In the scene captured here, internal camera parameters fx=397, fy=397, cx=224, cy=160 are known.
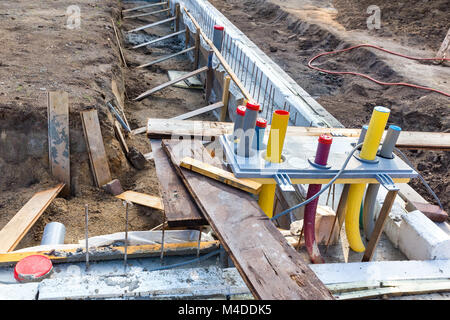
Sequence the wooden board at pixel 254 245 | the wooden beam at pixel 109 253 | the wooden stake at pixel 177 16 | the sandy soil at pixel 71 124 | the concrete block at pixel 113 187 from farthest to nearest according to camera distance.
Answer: the wooden stake at pixel 177 16
the concrete block at pixel 113 187
the sandy soil at pixel 71 124
the wooden beam at pixel 109 253
the wooden board at pixel 254 245

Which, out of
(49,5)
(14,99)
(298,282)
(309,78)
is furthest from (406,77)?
(49,5)

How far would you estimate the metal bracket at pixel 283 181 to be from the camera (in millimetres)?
2186

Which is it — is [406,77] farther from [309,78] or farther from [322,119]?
[322,119]

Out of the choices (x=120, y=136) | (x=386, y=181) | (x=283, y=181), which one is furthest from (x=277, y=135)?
(x=120, y=136)

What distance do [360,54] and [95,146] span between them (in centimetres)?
821

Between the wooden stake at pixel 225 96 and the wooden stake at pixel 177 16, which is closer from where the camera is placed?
the wooden stake at pixel 225 96

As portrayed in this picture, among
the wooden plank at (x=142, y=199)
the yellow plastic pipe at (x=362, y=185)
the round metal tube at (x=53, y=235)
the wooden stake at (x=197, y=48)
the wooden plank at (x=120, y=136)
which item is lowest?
the wooden plank at (x=142, y=199)

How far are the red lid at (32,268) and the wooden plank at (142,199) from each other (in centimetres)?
239

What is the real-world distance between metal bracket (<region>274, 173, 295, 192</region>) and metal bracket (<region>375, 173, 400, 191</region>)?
579 mm

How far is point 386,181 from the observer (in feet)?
7.82

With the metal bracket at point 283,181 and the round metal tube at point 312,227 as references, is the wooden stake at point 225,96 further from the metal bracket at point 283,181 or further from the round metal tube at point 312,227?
the metal bracket at point 283,181

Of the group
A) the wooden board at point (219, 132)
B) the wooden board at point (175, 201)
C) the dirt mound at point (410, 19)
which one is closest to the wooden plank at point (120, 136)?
the wooden board at point (219, 132)

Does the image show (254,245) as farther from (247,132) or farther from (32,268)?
(32,268)
